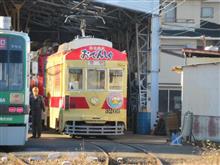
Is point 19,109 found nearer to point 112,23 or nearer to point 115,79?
point 115,79

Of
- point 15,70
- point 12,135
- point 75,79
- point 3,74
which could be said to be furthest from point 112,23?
point 12,135

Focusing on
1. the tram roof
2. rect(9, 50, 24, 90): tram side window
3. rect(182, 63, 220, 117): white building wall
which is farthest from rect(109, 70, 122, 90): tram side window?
rect(9, 50, 24, 90): tram side window

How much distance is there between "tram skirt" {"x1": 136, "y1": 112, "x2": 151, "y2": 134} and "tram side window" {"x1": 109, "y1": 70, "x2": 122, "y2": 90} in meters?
4.76

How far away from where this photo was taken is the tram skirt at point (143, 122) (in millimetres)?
28234

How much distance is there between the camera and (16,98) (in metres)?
17.5

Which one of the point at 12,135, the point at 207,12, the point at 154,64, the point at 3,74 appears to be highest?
the point at 207,12

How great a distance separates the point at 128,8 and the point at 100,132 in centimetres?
666

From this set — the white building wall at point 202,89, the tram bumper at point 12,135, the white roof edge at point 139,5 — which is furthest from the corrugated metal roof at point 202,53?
the tram bumper at point 12,135

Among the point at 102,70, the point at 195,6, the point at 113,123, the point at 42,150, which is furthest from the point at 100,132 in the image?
the point at 195,6

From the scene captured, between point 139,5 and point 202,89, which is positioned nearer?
point 202,89

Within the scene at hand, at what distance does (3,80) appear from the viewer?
17531mm

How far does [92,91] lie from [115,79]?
1.00m

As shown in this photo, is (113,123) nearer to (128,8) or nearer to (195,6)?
(128,8)

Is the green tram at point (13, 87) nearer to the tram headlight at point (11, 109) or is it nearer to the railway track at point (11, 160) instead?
the tram headlight at point (11, 109)
